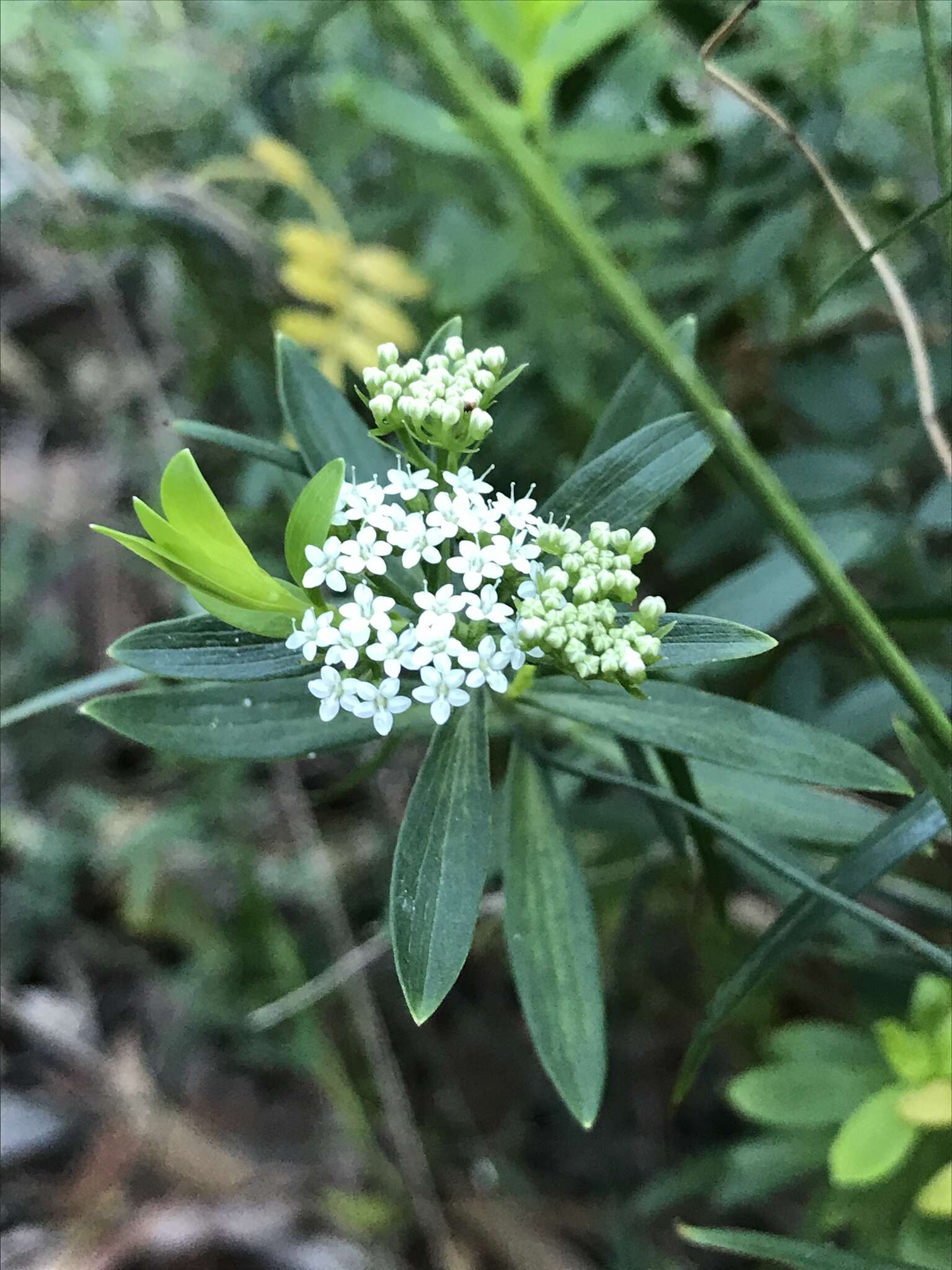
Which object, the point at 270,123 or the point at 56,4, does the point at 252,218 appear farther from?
the point at 56,4

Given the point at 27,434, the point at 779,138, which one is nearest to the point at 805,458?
the point at 779,138

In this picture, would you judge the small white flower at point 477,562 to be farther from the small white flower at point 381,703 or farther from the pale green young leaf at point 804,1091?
the pale green young leaf at point 804,1091

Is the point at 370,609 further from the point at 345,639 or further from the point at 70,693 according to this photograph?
the point at 70,693

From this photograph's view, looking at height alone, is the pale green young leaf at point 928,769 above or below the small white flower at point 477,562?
below

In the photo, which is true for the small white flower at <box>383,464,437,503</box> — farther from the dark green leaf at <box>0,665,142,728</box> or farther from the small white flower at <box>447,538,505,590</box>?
the dark green leaf at <box>0,665,142,728</box>

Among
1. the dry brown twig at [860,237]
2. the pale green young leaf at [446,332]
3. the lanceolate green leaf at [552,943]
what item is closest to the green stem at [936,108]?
the dry brown twig at [860,237]

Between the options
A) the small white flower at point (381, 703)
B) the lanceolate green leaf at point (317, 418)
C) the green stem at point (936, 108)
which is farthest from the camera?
the lanceolate green leaf at point (317, 418)
